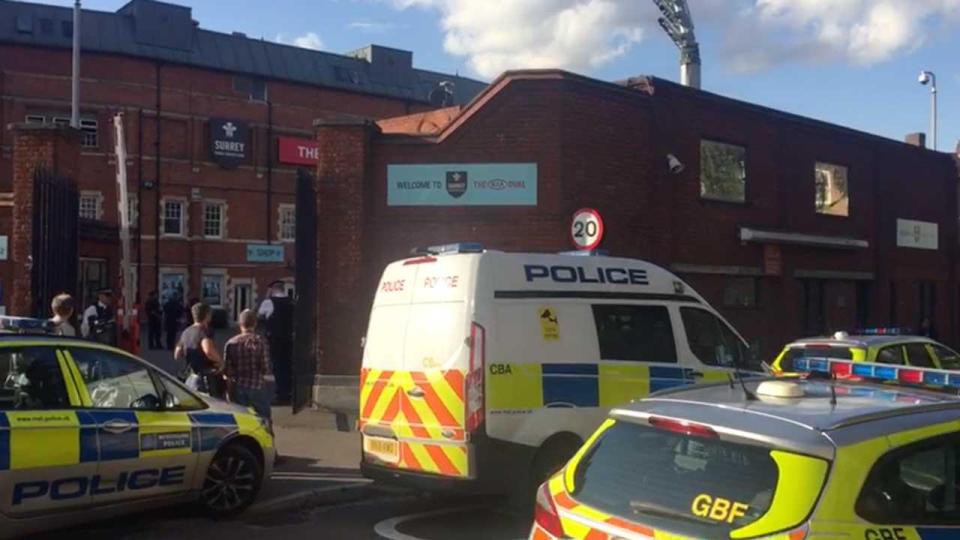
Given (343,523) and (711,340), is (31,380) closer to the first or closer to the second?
(343,523)

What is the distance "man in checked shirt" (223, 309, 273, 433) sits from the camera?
1002cm

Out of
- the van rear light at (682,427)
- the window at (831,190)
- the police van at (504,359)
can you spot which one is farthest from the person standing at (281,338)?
the window at (831,190)

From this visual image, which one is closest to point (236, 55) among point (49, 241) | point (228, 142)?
point (228, 142)

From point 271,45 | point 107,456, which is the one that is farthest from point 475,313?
point 271,45

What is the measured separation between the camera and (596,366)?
857cm

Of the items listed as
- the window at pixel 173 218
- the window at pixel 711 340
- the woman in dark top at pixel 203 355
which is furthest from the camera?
the window at pixel 173 218

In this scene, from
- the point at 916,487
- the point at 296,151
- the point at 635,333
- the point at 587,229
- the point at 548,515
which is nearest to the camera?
the point at 916,487

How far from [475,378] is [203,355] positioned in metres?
4.00

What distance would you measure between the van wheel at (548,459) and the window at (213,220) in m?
39.1

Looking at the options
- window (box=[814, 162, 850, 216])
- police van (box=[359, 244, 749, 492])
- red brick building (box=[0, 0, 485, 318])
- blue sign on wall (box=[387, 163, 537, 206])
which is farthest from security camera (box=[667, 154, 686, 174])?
red brick building (box=[0, 0, 485, 318])

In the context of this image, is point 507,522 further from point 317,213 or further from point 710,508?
point 317,213

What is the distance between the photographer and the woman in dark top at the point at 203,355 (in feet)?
33.7

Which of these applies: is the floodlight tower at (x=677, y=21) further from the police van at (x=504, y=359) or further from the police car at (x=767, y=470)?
the police car at (x=767, y=470)

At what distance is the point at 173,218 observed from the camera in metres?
44.0
